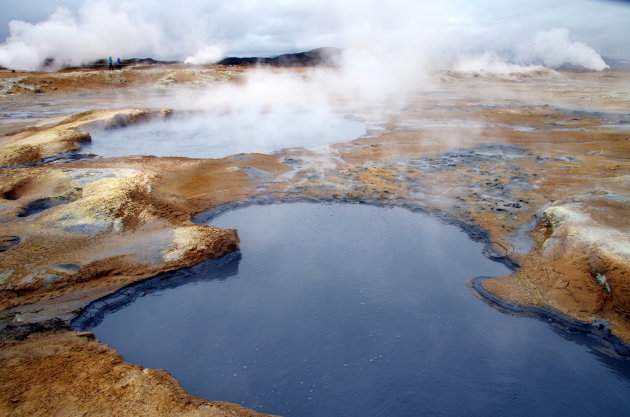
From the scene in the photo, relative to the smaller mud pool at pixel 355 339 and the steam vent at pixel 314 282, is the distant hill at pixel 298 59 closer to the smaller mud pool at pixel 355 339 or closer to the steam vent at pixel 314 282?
the steam vent at pixel 314 282

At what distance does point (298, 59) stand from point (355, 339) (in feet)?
220

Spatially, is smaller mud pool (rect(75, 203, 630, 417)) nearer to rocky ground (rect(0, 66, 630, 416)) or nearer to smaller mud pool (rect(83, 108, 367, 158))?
rocky ground (rect(0, 66, 630, 416))

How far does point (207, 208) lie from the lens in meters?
6.56

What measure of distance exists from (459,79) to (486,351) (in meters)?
45.6

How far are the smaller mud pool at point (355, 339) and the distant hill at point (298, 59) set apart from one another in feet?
190

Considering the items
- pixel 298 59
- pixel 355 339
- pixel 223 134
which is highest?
pixel 298 59

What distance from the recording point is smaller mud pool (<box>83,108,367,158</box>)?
10.3 m

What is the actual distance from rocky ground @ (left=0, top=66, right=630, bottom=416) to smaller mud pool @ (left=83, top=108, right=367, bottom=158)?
832 millimetres

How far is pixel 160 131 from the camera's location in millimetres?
12500

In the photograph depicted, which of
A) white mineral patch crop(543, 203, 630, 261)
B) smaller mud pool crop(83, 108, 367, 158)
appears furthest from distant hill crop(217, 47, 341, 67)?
white mineral patch crop(543, 203, 630, 261)

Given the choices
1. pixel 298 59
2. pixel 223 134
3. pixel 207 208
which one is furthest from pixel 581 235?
pixel 298 59

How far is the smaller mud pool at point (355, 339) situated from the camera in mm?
3098

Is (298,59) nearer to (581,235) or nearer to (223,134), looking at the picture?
(223,134)

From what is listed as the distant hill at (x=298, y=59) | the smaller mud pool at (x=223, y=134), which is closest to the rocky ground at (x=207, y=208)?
the smaller mud pool at (x=223, y=134)
